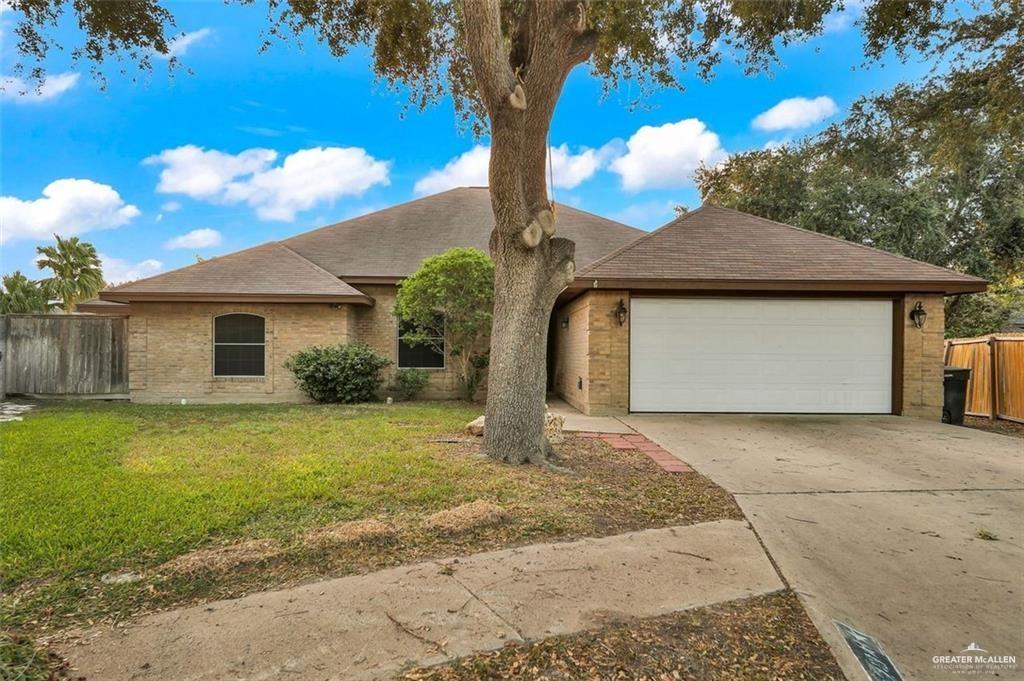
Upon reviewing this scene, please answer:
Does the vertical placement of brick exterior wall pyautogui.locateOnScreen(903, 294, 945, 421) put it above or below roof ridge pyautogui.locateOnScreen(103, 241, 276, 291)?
below

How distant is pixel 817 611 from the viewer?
2645 millimetres

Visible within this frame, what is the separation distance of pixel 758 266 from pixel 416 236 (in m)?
8.89

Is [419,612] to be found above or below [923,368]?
below

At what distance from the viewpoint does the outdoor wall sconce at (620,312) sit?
31.2 ft

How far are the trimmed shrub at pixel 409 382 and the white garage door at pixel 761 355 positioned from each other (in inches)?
205

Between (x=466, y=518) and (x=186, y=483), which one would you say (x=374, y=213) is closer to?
(x=186, y=483)

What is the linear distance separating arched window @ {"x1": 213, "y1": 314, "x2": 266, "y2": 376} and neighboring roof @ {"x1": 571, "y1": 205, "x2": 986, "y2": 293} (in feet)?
25.1

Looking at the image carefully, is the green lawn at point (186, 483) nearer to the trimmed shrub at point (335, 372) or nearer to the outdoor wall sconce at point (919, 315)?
the trimmed shrub at point (335, 372)

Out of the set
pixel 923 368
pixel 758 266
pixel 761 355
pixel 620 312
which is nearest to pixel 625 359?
pixel 620 312

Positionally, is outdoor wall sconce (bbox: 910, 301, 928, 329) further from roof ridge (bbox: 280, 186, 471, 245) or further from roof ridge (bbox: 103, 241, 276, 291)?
roof ridge (bbox: 103, 241, 276, 291)

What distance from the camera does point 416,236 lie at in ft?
47.2

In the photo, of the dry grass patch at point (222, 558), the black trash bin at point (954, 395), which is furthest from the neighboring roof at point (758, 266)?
the dry grass patch at point (222, 558)

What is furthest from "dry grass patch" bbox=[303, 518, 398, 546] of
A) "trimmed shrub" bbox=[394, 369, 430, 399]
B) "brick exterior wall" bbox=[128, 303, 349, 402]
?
"brick exterior wall" bbox=[128, 303, 349, 402]

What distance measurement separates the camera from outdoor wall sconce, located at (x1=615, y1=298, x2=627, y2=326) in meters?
9.51
